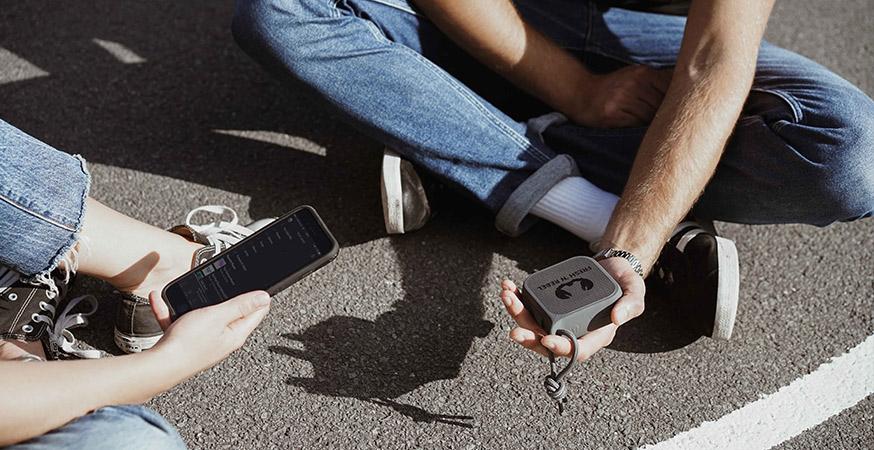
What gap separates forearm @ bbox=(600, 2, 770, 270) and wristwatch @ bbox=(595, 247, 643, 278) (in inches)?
0.7

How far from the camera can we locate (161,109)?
7.63 ft

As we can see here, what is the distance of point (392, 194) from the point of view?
6.10 feet

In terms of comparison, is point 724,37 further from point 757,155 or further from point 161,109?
point 161,109

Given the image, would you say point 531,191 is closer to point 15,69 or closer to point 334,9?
point 334,9

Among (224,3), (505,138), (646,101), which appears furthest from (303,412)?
(224,3)

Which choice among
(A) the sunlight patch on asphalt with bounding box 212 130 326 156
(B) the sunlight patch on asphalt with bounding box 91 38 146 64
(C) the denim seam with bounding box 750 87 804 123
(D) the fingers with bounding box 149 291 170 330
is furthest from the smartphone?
(B) the sunlight patch on asphalt with bounding box 91 38 146 64

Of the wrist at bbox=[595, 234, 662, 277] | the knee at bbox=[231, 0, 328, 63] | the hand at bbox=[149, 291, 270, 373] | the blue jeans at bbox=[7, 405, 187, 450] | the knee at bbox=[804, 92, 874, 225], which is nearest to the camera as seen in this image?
the blue jeans at bbox=[7, 405, 187, 450]

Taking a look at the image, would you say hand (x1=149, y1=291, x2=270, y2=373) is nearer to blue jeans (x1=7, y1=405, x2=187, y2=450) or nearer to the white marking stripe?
blue jeans (x1=7, y1=405, x2=187, y2=450)

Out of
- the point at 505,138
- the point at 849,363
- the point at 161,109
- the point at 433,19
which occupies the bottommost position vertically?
the point at 849,363

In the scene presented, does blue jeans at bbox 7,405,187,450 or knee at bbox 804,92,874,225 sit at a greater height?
knee at bbox 804,92,874,225

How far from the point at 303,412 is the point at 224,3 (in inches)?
65.2

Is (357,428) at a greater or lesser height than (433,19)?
lesser

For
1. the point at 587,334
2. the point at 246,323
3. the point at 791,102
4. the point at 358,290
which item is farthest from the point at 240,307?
the point at 791,102

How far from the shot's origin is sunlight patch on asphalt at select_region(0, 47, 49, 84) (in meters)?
2.39
